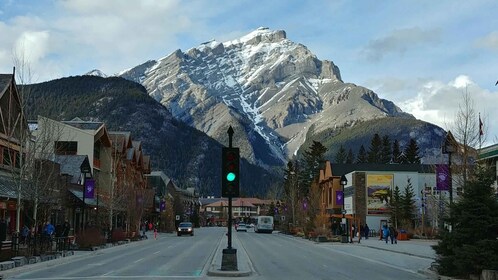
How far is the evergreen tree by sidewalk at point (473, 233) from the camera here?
19.3 meters

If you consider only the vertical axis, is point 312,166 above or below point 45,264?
above

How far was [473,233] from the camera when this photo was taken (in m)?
20.3

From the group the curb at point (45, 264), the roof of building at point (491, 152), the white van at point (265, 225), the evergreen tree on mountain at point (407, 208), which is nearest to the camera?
the curb at point (45, 264)

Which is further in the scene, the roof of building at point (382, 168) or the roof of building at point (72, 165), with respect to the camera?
the roof of building at point (382, 168)

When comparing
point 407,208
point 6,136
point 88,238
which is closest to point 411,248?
point 88,238

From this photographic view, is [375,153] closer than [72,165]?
No

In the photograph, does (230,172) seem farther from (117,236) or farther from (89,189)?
(117,236)

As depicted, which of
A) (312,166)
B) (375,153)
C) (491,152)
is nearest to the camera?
(491,152)

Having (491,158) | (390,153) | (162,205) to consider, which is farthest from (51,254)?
(390,153)

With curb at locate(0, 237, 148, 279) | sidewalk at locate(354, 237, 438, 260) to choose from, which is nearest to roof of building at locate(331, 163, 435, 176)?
sidewalk at locate(354, 237, 438, 260)

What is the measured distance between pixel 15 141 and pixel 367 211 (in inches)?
1986

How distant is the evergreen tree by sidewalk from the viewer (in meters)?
19.3

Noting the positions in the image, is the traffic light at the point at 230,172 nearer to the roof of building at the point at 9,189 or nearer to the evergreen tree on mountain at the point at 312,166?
the roof of building at the point at 9,189

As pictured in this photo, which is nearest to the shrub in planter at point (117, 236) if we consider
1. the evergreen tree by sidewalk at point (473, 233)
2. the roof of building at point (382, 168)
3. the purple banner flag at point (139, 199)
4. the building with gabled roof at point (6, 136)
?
the purple banner flag at point (139, 199)
